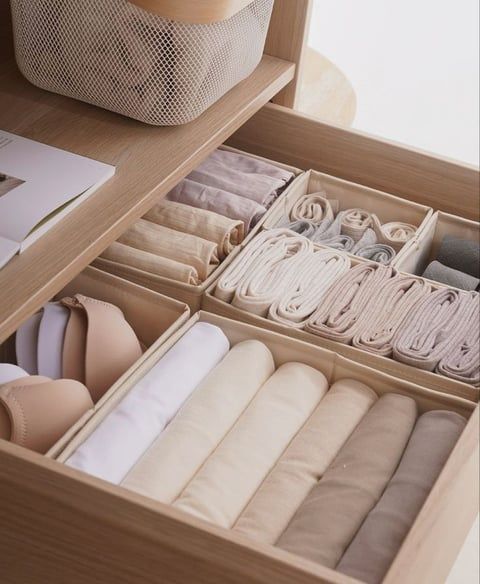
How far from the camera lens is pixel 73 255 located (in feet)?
3.79

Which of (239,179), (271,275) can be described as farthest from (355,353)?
(239,179)

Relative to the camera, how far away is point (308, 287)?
1454 millimetres

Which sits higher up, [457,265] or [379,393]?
[457,265]

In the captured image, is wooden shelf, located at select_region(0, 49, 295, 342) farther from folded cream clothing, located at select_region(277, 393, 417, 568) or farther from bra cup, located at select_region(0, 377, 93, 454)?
folded cream clothing, located at select_region(277, 393, 417, 568)

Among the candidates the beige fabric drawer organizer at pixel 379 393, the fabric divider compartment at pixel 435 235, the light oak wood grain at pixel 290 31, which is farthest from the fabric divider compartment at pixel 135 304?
the light oak wood grain at pixel 290 31

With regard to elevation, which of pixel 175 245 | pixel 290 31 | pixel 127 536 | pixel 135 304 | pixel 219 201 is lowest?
pixel 127 536

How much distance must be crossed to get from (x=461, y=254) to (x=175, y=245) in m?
0.43

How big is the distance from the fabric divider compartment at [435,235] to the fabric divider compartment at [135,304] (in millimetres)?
378

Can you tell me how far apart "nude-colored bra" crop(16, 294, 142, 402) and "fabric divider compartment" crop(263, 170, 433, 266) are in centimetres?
36

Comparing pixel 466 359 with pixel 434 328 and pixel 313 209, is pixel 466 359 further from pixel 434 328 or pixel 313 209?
pixel 313 209

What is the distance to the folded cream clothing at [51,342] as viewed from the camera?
130 centimetres

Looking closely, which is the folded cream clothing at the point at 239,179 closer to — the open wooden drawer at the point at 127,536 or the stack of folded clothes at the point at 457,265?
the stack of folded clothes at the point at 457,265

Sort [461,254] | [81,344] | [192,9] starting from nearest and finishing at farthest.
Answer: [192,9]
[81,344]
[461,254]

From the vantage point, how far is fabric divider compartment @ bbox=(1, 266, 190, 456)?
4.45ft
